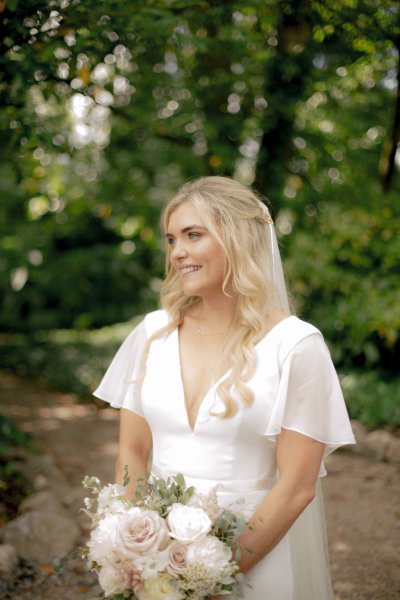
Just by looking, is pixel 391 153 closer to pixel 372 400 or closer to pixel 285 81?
pixel 285 81

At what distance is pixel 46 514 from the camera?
421 cm

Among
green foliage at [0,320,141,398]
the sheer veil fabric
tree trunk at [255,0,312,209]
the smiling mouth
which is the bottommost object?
green foliage at [0,320,141,398]

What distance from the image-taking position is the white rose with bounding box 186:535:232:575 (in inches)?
66.4

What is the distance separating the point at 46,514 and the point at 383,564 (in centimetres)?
230

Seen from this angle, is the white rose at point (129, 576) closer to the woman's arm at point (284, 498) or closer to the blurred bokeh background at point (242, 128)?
the woman's arm at point (284, 498)

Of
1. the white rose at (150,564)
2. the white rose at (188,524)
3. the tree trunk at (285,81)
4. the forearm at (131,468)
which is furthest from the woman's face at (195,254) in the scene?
the tree trunk at (285,81)

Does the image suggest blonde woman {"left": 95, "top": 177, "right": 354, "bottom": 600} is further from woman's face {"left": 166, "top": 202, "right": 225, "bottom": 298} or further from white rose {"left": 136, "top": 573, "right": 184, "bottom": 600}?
white rose {"left": 136, "top": 573, "right": 184, "bottom": 600}

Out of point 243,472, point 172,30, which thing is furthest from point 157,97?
point 243,472

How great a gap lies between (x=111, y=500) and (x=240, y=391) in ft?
1.82

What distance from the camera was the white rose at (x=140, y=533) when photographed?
170cm

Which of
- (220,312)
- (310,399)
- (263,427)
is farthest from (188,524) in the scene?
(220,312)

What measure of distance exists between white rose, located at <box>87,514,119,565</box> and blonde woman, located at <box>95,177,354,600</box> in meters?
0.44

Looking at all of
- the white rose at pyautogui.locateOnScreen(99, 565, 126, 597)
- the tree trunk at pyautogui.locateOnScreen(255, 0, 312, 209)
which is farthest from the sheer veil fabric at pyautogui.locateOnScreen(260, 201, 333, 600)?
the tree trunk at pyautogui.locateOnScreen(255, 0, 312, 209)

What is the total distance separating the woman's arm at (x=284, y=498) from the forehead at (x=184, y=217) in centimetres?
83
